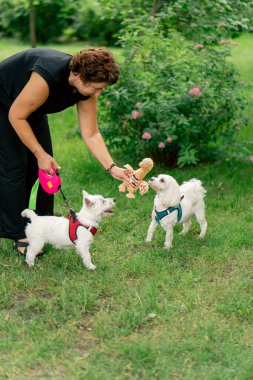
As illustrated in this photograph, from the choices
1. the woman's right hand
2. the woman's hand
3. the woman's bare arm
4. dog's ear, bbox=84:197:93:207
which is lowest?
dog's ear, bbox=84:197:93:207

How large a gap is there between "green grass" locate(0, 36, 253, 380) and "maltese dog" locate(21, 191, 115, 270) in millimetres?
190

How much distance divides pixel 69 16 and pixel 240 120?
461 inches

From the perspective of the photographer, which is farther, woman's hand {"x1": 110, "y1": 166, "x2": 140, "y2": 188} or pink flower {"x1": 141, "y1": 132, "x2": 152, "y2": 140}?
pink flower {"x1": 141, "y1": 132, "x2": 152, "y2": 140}

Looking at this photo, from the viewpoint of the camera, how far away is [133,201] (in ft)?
20.7

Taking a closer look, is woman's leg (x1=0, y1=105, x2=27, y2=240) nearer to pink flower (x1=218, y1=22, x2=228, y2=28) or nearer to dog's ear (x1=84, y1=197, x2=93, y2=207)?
dog's ear (x1=84, y1=197, x2=93, y2=207)

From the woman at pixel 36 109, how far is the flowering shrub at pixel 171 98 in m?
1.86

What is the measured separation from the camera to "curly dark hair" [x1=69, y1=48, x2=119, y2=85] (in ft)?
13.9

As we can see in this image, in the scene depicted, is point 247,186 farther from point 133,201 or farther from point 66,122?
point 66,122

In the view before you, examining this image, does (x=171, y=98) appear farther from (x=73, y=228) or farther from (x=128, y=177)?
(x=73, y=228)

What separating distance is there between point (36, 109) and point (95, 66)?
1.91 feet

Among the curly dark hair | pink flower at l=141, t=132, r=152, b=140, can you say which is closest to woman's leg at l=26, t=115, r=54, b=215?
the curly dark hair

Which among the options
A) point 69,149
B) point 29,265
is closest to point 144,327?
point 29,265

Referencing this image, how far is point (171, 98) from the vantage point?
6.85 meters

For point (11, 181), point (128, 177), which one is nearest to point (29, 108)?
point (11, 181)
